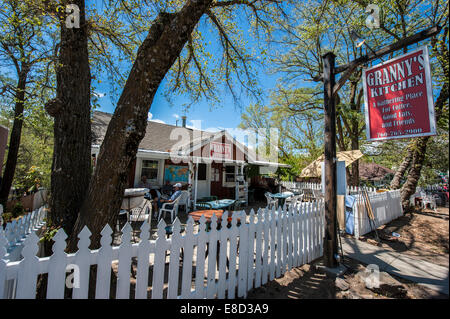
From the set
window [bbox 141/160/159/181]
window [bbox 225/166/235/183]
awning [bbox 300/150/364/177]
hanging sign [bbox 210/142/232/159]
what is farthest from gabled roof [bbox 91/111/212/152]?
awning [bbox 300/150/364/177]

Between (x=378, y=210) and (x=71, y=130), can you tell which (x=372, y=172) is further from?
(x=71, y=130)

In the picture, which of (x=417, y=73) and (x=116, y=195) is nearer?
(x=417, y=73)

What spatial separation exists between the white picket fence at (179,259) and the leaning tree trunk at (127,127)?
1.86 ft

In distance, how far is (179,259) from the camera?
9.02ft

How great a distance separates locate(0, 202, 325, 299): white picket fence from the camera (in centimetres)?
168

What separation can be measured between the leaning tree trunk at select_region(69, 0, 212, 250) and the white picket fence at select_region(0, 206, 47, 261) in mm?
520

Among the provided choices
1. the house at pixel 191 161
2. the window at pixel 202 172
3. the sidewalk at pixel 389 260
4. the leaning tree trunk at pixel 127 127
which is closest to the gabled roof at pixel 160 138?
the house at pixel 191 161

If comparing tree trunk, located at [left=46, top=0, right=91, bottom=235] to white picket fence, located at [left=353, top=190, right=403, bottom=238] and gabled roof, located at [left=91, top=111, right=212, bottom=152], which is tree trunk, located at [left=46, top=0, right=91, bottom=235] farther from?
gabled roof, located at [left=91, top=111, right=212, bottom=152]

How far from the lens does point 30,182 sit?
9.26 m

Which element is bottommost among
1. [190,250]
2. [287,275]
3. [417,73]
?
[287,275]

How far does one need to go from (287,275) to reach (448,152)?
130 inches

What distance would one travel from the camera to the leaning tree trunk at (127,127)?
7.82ft

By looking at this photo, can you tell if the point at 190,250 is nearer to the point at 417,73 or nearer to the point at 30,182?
the point at 417,73
